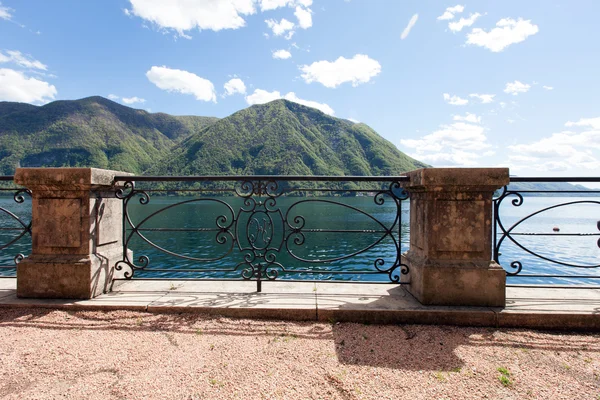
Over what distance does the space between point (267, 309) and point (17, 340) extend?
2158mm

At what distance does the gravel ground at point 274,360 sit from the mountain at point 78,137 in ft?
419

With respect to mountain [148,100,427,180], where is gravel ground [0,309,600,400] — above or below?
below

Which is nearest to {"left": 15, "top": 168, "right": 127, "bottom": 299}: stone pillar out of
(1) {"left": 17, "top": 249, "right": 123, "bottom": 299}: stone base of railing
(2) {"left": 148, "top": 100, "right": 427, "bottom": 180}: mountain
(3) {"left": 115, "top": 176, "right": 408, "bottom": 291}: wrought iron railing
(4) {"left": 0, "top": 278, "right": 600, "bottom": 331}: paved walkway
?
(1) {"left": 17, "top": 249, "right": 123, "bottom": 299}: stone base of railing

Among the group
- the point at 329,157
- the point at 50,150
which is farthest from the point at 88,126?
the point at 329,157

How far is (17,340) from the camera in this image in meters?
2.68

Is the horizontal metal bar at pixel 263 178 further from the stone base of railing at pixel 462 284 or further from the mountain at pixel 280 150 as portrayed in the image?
the mountain at pixel 280 150

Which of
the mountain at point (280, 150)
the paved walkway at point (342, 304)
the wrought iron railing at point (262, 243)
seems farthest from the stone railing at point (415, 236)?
the mountain at point (280, 150)

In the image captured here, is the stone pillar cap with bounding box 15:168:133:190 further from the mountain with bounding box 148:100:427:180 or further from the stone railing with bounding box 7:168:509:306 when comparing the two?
the mountain with bounding box 148:100:427:180

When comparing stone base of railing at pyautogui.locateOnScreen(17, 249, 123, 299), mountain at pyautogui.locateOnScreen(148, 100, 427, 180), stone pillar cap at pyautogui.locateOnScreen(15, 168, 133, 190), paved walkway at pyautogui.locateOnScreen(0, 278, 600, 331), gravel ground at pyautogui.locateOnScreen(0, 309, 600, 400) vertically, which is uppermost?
mountain at pyautogui.locateOnScreen(148, 100, 427, 180)

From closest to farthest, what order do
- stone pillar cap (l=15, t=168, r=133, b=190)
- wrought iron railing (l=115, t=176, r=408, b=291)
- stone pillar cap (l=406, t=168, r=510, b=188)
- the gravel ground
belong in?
the gravel ground
stone pillar cap (l=406, t=168, r=510, b=188)
stone pillar cap (l=15, t=168, r=133, b=190)
wrought iron railing (l=115, t=176, r=408, b=291)

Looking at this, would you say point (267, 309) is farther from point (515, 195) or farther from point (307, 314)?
point (515, 195)

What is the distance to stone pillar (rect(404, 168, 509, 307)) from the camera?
3229 millimetres

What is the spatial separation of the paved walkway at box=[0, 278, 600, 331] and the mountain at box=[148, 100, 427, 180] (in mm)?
112664

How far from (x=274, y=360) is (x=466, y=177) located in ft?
8.37
